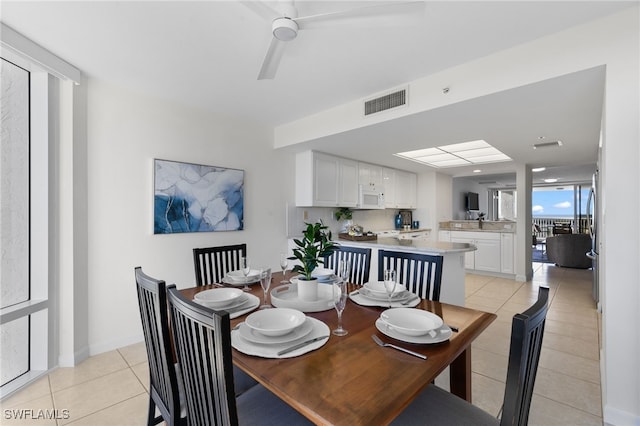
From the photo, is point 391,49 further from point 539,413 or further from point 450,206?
point 450,206

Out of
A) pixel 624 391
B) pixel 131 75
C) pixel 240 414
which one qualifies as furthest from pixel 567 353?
pixel 131 75

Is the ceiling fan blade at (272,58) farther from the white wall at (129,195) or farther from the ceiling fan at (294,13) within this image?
the white wall at (129,195)

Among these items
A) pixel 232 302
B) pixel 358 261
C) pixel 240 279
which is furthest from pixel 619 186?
pixel 240 279

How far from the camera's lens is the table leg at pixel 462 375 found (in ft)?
4.70

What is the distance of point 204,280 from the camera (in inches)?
94.5

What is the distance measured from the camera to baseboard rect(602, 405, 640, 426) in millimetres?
1574

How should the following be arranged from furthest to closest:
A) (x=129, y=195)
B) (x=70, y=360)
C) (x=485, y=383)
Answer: (x=129, y=195), (x=70, y=360), (x=485, y=383)

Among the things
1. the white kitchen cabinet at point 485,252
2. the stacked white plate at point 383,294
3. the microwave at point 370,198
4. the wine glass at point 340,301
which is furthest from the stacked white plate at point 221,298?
the white kitchen cabinet at point 485,252

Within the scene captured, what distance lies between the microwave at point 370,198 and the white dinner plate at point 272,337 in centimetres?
372

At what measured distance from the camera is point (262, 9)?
4.83 feet

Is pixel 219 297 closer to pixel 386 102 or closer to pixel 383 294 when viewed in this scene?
pixel 383 294

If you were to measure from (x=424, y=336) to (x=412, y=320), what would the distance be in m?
0.13

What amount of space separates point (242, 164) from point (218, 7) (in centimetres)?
204

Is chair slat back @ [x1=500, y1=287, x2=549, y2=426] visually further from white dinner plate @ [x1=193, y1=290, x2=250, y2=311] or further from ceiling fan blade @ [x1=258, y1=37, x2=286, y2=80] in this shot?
ceiling fan blade @ [x1=258, y1=37, x2=286, y2=80]
